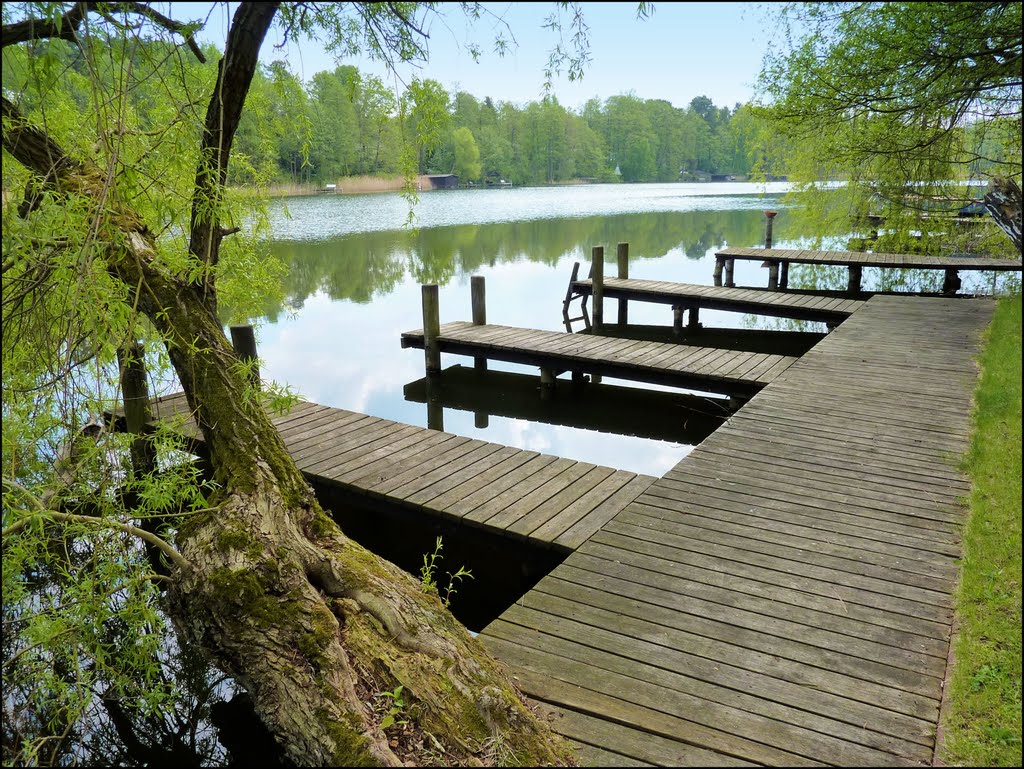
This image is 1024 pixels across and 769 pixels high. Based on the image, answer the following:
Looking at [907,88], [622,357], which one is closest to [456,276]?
[622,357]

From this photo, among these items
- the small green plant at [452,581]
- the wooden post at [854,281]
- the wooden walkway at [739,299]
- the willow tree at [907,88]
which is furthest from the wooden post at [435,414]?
the wooden post at [854,281]

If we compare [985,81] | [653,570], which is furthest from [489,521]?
[985,81]

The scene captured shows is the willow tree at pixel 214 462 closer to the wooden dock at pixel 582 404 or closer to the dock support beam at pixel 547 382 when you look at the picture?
the wooden dock at pixel 582 404

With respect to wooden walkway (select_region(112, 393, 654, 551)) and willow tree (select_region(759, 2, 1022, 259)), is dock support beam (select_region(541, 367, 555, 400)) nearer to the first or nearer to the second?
wooden walkway (select_region(112, 393, 654, 551))

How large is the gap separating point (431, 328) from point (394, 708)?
7.94m

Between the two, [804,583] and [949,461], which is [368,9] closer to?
[804,583]

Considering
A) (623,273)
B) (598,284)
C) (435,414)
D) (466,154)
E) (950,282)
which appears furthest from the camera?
(466,154)

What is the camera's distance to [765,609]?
10.6 feet

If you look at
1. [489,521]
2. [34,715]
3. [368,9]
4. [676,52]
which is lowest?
[34,715]

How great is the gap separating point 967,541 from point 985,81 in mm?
4146

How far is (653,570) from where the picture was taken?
3.62 meters

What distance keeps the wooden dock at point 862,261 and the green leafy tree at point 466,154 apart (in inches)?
1098

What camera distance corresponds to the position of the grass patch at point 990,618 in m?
2.35

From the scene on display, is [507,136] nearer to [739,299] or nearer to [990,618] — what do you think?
[739,299]
